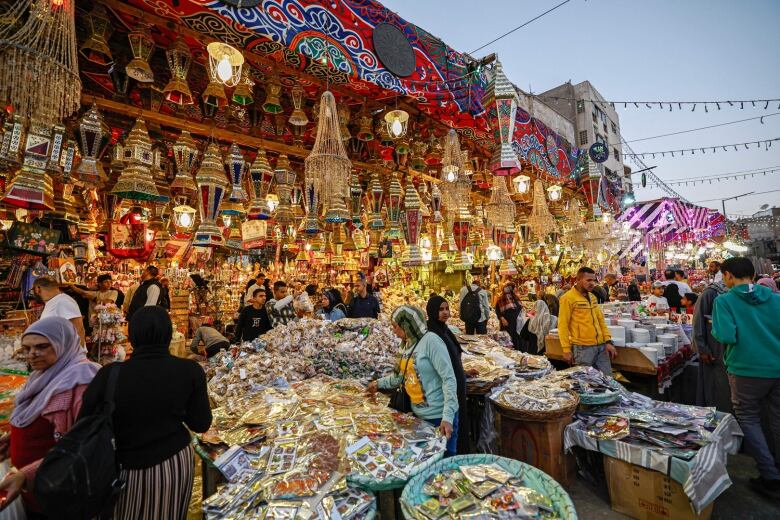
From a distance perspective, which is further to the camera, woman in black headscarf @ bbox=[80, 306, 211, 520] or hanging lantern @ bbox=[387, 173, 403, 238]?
hanging lantern @ bbox=[387, 173, 403, 238]

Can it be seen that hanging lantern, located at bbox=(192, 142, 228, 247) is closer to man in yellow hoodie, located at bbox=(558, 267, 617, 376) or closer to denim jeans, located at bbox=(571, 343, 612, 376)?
man in yellow hoodie, located at bbox=(558, 267, 617, 376)

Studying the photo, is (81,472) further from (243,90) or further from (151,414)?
(243,90)

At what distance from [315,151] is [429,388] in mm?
2058

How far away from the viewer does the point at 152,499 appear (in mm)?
1501

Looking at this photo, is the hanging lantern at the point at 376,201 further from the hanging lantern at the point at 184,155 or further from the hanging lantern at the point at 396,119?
the hanging lantern at the point at 184,155

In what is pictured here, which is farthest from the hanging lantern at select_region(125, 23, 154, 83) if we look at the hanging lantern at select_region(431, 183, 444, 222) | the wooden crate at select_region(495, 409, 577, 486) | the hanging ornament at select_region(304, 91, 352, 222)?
the wooden crate at select_region(495, 409, 577, 486)

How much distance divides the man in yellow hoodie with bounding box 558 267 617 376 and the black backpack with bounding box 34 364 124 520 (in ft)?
12.7

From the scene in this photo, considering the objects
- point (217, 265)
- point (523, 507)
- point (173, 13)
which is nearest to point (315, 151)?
point (173, 13)

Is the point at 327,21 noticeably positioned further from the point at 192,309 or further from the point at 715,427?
the point at 192,309

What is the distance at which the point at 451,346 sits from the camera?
2.33m

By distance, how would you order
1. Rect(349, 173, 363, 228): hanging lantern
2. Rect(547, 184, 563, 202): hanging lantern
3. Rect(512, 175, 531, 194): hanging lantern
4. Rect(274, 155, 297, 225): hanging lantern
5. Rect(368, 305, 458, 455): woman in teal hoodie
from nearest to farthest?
Rect(368, 305, 458, 455): woman in teal hoodie < Rect(274, 155, 297, 225): hanging lantern < Rect(349, 173, 363, 228): hanging lantern < Rect(512, 175, 531, 194): hanging lantern < Rect(547, 184, 563, 202): hanging lantern

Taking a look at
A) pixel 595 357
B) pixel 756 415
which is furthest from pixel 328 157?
pixel 756 415

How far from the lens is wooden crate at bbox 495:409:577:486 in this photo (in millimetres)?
2453

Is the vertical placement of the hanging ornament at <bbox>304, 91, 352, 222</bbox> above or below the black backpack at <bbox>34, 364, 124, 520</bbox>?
above
